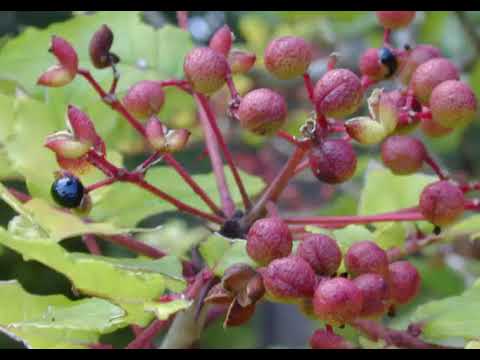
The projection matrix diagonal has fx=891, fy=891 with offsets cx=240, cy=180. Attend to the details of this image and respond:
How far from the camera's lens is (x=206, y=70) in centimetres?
84

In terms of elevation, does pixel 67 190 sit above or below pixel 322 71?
above

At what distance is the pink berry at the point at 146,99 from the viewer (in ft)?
2.94

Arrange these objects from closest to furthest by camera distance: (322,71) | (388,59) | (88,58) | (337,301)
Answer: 1. (337,301)
2. (388,59)
3. (88,58)
4. (322,71)

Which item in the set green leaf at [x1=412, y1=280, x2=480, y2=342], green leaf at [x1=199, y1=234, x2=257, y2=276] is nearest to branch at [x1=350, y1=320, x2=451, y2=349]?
green leaf at [x1=412, y1=280, x2=480, y2=342]

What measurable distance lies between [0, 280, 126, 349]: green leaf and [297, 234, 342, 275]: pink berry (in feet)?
Answer: 0.55

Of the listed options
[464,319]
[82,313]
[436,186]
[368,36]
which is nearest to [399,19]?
[436,186]

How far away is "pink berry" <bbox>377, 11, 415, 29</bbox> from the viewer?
1.05 metres

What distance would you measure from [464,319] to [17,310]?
42 centimetres

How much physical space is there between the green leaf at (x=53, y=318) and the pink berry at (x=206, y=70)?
0.76 ft

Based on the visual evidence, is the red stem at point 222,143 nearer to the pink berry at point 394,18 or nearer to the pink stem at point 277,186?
the pink stem at point 277,186

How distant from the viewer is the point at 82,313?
0.73m

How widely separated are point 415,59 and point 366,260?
10.7 inches

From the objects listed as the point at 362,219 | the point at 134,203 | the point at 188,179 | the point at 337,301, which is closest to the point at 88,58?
the point at 134,203

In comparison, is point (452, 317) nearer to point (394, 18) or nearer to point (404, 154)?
point (404, 154)
